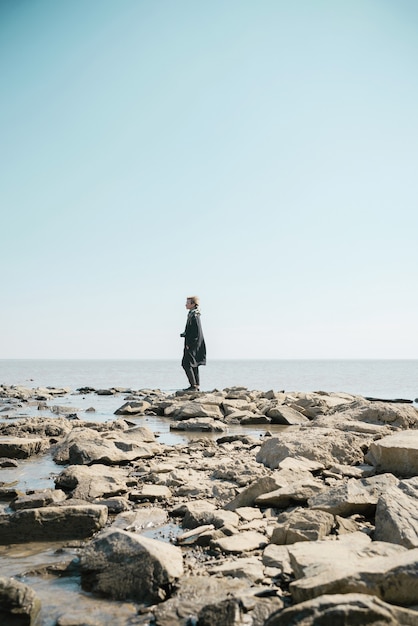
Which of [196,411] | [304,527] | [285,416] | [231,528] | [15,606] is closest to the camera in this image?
[15,606]

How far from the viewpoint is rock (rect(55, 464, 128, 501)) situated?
4.48 m

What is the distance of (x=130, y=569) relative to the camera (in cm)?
270

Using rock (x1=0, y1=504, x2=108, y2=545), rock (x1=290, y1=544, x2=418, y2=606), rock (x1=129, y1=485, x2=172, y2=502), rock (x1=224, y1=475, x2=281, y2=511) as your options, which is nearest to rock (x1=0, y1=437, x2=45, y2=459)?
rock (x1=129, y1=485, x2=172, y2=502)

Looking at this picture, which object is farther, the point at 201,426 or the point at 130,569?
the point at 201,426

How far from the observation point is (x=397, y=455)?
4.71 metres

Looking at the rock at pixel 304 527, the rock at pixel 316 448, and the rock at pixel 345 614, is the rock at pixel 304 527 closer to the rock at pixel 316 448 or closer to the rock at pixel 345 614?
the rock at pixel 345 614

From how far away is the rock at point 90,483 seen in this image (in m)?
4.48

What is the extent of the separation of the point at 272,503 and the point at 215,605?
176 centimetres

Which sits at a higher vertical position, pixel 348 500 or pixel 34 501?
pixel 348 500

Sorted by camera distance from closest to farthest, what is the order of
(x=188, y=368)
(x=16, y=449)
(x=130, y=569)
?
(x=130, y=569), (x=16, y=449), (x=188, y=368)

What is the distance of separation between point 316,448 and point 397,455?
962 mm

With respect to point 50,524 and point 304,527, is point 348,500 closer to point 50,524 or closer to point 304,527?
point 304,527

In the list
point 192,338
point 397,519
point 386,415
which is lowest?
point 397,519

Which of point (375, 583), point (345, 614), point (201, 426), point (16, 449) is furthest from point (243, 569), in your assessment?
point (201, 426)
